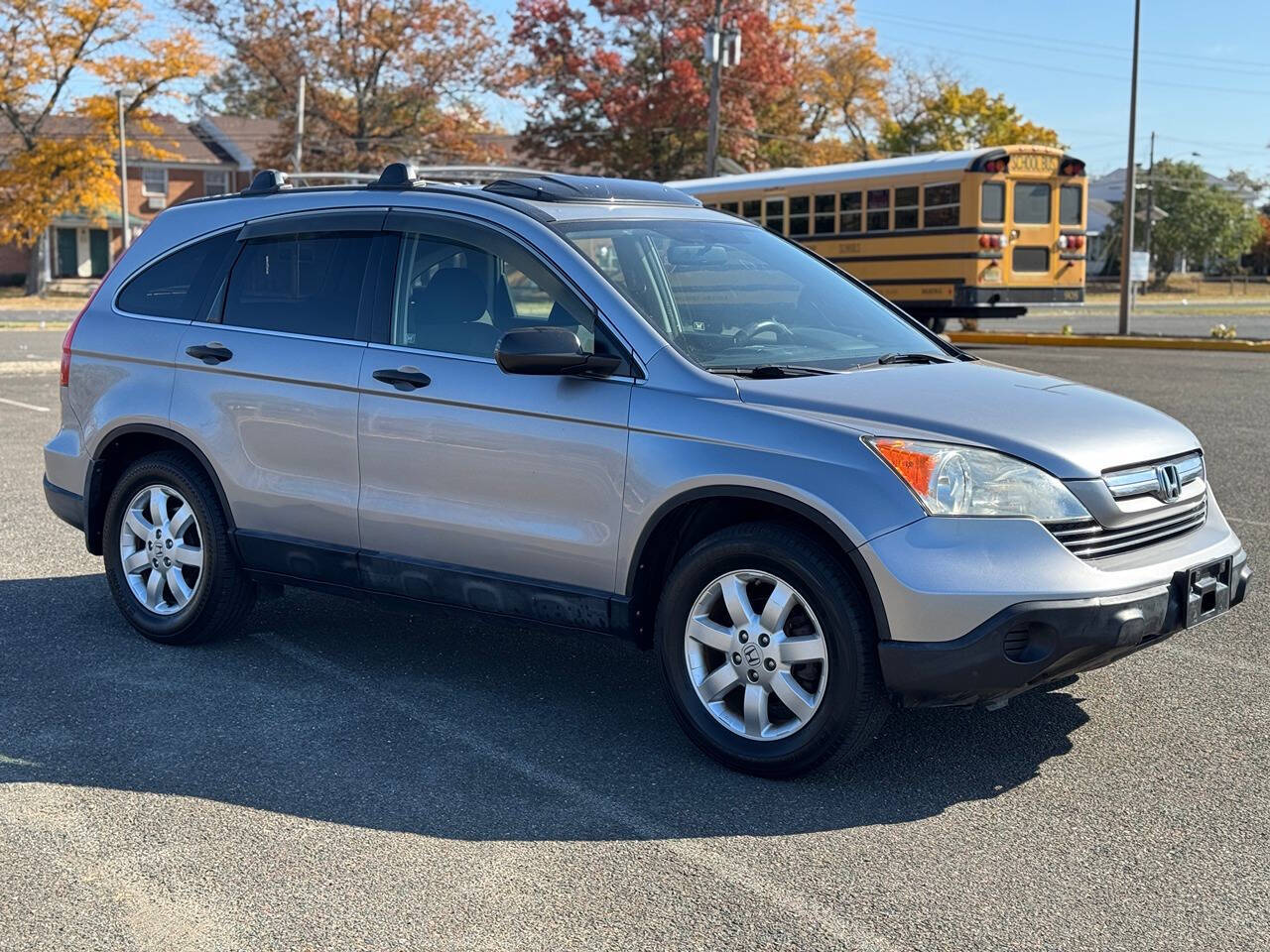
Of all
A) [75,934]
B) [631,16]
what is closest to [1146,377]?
[75,934]

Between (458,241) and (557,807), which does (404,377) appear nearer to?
(458,241)

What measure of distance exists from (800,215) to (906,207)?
2.46 meters

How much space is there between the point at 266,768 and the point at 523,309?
186cm

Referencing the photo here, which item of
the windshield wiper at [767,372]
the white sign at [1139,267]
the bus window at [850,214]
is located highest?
the bus window at [850,214]

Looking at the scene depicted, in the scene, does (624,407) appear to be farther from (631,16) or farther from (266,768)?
(631,16)

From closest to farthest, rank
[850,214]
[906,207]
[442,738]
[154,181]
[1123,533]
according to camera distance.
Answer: [1123,533] < [442,738] < [906,207] < [850,214] < [154,181]

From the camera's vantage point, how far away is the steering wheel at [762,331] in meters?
5.18

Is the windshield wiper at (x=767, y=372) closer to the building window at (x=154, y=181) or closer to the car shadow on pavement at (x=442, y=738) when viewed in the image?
the car shadow on pavement at (x=442, y=738)

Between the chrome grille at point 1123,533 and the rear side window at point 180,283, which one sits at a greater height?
the rear side window at point 180,283

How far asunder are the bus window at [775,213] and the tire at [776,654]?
21.5 m

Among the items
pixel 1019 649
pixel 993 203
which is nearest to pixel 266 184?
pixel 1019 649

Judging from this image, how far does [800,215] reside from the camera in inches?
996

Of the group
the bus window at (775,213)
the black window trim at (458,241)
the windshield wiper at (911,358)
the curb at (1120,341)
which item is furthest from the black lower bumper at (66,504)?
the curb at (1120,341)

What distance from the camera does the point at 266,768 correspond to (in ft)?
15.3
